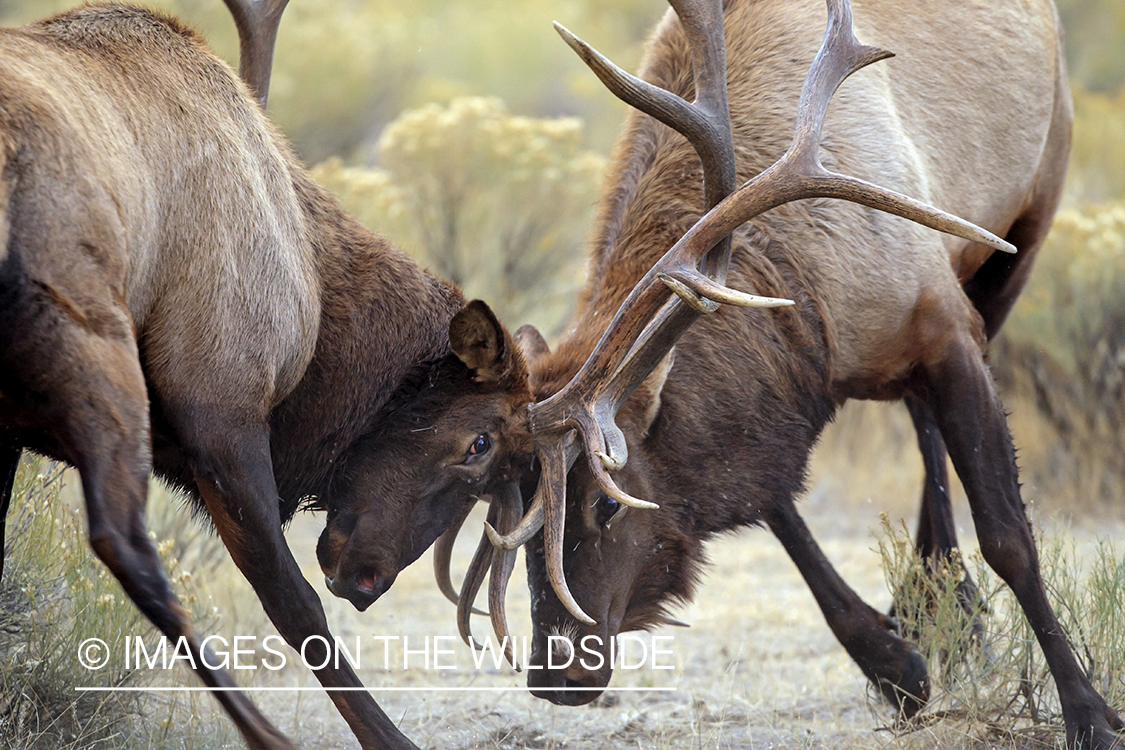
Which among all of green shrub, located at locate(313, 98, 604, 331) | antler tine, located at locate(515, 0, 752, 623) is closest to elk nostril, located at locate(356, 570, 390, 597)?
antler tine, located at locate(515, 0, 752, 623)

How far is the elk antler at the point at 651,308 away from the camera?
3.45 meters

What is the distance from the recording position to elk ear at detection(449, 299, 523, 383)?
338 centimetres

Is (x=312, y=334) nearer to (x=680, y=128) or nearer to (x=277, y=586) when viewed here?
(x=277, y=586)

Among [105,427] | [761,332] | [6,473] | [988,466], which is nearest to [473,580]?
[761,332]

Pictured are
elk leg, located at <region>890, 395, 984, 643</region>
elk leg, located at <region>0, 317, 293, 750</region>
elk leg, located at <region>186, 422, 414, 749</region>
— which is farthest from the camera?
elk leg, located at <region>890, 395, 984, 643</region>

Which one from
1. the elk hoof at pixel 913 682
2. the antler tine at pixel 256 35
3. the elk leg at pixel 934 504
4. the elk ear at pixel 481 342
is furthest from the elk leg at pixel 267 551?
the elk leg at pixel 934 504

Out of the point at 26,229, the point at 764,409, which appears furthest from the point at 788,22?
the point at 26,229

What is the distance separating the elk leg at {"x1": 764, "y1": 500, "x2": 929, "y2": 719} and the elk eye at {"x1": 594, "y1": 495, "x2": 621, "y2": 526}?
75 centimetres

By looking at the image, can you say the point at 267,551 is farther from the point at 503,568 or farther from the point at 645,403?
the point at 645,403

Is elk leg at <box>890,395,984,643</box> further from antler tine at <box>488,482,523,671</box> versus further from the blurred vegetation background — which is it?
antler tine at <box>488,482,523,671</box>

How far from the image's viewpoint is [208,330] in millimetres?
2912

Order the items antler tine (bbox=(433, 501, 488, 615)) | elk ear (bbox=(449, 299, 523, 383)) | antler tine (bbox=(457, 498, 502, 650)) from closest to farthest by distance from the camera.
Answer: elk ear (bbox=(449, 299, 523, 383)) → antler tine (bbox=(457, 498, 502, 650)) → antler tine (bbox=(433, 501, 488, 615))

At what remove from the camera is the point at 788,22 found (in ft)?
14.6

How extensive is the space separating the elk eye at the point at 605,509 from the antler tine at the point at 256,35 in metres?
1.72
